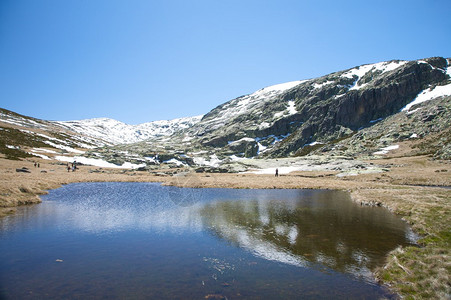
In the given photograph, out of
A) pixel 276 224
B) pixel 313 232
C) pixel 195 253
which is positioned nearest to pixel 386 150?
pixel 276 224

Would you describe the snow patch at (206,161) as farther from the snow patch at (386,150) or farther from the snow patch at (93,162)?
the snow patch at (386,150)

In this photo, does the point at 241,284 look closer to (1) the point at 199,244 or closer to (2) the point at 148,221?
(1) the point at 199,244

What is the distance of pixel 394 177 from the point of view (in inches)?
2207

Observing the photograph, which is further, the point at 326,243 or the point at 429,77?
the point at 429,77

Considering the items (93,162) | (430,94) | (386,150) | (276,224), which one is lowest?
(276,224)

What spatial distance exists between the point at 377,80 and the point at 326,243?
655 feet

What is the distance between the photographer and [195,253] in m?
16.6

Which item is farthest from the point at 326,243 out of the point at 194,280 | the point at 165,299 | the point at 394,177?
the point at 394,177

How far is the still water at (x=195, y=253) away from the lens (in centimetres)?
1189

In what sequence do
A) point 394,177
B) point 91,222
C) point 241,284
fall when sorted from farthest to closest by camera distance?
1. point 394,177
2. point 91,222
3. point 241,284

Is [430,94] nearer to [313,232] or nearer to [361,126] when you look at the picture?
[361,126]

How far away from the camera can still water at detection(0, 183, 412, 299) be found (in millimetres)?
11891

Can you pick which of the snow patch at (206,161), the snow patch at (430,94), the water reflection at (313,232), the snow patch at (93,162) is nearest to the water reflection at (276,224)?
the water reflection at (313,232)

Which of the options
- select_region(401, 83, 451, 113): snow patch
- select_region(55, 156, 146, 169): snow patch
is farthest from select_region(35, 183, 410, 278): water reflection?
select_region(401, 83, 451, 113): snow patch
